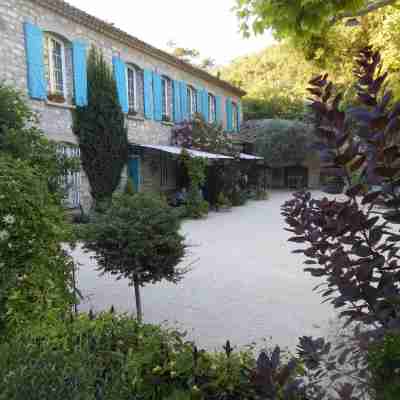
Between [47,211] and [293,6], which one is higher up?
[293,6]

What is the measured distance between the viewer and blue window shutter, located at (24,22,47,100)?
9.16m

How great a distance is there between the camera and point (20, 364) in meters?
1.90

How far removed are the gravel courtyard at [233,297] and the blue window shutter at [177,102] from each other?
862 cm

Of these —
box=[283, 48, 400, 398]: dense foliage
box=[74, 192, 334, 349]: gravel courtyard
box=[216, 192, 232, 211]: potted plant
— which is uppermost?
box=[283, 48, 400, 398]: dense foliage

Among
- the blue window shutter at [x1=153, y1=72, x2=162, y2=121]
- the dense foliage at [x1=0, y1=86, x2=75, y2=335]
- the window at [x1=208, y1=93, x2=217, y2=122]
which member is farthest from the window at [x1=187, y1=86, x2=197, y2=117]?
the dense foliage at [x1=0, y1=86, x2=75, y2=335]

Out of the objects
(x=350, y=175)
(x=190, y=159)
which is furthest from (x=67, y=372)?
(x=190, y=159)

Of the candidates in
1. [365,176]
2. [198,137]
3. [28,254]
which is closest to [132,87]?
[198,137]

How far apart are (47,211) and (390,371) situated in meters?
2.44

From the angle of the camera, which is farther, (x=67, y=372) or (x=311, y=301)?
(x=311, y=301)

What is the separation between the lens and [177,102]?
51.2 ft

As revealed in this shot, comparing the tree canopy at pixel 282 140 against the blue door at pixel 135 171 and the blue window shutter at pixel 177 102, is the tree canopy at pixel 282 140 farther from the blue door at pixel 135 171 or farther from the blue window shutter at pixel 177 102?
the blue door at pixel 135 171

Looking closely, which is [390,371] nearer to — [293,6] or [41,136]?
[293,6]

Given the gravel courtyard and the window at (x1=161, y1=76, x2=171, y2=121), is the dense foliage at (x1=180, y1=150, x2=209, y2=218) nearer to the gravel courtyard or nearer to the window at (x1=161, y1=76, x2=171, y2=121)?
the window at (x1=161, y1=76, x2=171, y2=121)

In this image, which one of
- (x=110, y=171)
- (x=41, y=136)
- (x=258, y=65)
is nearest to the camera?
(x=41, y=136)
